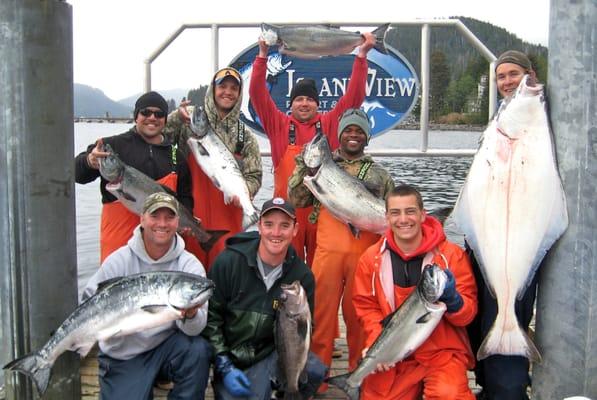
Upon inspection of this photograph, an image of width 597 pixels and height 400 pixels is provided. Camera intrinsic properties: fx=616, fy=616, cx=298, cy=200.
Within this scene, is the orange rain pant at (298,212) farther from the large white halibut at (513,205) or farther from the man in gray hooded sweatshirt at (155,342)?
the large white halibut at (513,205)

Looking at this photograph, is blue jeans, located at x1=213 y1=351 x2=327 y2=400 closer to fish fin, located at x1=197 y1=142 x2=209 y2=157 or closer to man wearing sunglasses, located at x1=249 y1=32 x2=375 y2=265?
man wearing sunglasses, located at x1=249 y1=32 x2=375 y2=265

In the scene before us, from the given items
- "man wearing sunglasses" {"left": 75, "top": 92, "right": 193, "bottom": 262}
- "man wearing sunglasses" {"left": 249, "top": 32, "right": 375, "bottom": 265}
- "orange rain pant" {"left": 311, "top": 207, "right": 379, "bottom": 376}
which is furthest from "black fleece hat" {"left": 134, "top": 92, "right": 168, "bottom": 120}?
"orange rain pant" {"left": 311, "top": 207, "right": 379, "bottom": 376}

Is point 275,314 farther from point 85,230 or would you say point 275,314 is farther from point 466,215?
point 85,230

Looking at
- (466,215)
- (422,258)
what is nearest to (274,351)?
(422,258)

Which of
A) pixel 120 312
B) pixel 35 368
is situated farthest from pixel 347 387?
pixel 35 368

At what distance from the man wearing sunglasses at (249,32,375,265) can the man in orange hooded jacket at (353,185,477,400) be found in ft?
3.96

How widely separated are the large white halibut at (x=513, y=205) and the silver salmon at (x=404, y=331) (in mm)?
300

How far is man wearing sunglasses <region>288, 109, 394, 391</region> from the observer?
14.2 feet

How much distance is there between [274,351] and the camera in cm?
380

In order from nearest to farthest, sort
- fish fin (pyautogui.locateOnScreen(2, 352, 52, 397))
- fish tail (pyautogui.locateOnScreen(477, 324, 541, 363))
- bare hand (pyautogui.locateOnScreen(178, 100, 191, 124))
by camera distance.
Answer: fish tail (pyautogui.locateOnScreen(477, 324, 541, 363)) < fish fin (pyautogui.locateOnScreen(2, 352, 52, 397)) < bare hand (pyautogui.locateOnScreen(178, 100, 191, 124))

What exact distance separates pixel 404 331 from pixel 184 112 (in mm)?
2437

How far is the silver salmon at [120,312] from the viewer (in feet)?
10.5

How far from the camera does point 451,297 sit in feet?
11.0

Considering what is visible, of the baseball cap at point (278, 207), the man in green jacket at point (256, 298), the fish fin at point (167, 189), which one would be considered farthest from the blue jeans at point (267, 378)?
the fish fin at point (167, 189)
